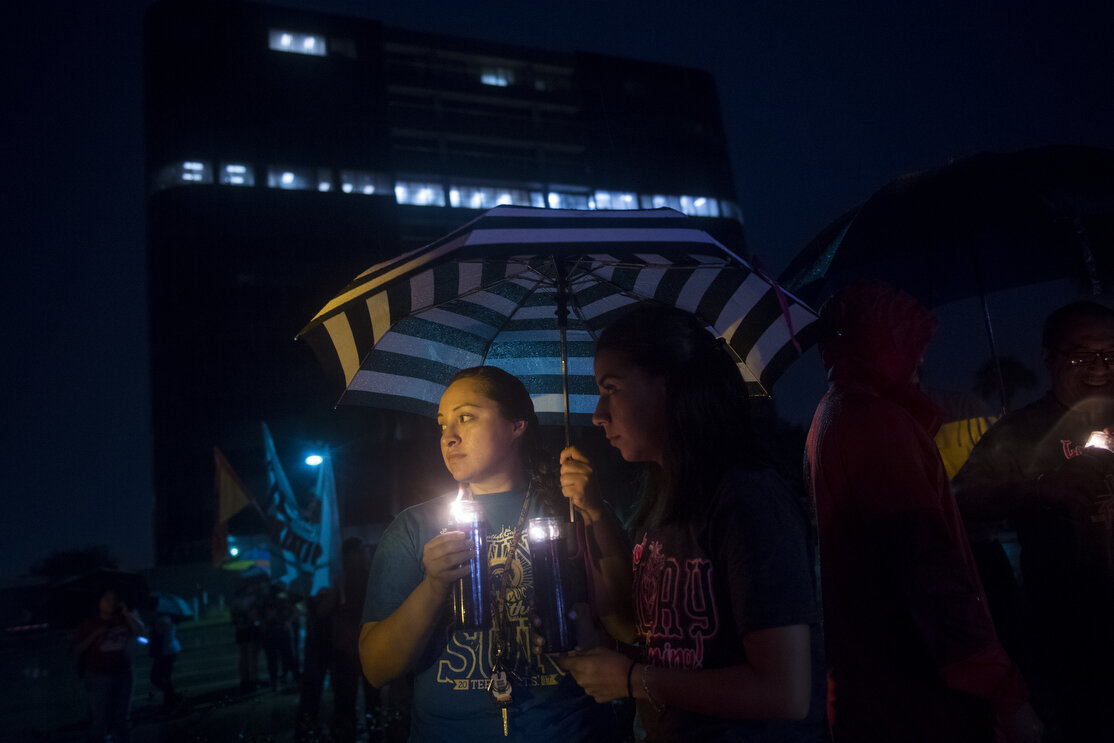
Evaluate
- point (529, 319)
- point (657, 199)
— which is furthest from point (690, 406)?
point (657, 199)

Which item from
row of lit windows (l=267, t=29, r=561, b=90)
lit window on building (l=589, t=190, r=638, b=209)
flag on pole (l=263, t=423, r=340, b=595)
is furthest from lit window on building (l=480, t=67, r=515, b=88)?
flag on pole (l=263, t=423, r=340, b=595)

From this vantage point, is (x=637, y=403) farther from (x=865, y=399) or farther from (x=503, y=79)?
(x=503, y=79)

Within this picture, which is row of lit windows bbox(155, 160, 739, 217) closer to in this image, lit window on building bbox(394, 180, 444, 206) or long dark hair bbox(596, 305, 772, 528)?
lit window on building bbox(394, 180, 444, 206)

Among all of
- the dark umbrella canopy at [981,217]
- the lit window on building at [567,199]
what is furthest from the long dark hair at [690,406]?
the lit window on building at [567,199]

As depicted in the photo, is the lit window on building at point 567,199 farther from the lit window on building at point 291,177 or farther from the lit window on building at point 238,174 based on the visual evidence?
the lit window on building at point 238,174

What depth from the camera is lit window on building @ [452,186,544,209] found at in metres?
50.8

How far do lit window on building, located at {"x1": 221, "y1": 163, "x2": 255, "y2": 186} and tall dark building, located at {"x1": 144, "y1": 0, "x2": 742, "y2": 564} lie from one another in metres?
0.10

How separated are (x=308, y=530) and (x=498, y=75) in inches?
2089

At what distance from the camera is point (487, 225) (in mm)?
2270

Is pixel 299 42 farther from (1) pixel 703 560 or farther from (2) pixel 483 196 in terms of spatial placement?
(1) pixel 703 560

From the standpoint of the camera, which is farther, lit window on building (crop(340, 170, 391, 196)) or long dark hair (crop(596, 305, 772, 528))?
lit window on building (crop(340, 170, 391, 196))

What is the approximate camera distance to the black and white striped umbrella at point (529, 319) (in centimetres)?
289

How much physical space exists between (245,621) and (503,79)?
53.1 meters

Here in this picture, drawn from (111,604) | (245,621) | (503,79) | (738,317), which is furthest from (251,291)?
(738,317)
